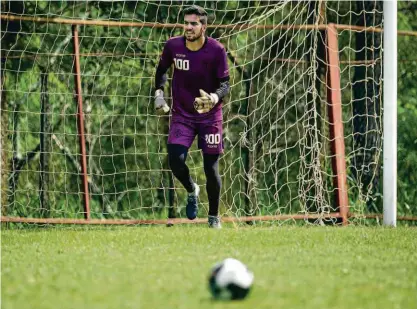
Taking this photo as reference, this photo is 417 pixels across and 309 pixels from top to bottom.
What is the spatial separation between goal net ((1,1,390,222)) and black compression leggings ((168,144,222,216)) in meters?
0.86

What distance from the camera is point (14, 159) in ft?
39.3

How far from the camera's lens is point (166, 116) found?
1173cm

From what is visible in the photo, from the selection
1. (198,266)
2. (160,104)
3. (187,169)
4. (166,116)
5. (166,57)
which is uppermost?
(166,57)

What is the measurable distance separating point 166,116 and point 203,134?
2.35 metres

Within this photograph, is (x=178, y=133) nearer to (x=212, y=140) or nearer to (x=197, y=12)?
(x=212, y=140)

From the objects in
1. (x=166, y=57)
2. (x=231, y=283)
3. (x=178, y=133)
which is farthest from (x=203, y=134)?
(x=231, y=283)

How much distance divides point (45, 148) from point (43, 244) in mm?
2938

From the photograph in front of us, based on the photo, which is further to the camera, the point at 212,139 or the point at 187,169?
the point at 187,169

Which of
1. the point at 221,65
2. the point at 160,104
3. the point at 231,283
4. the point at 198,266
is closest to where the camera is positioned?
the point at 231,283

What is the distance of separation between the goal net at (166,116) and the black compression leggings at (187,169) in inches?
34.0

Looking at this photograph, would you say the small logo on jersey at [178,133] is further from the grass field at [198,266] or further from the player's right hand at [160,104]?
the grass field at [198,266]

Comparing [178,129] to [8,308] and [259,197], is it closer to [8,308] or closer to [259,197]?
[259,197]

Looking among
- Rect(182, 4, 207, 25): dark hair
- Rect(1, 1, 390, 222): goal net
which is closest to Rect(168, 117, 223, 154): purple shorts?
Rect(182, 4, 207, 25): dark hair

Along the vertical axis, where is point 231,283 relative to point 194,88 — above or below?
below
